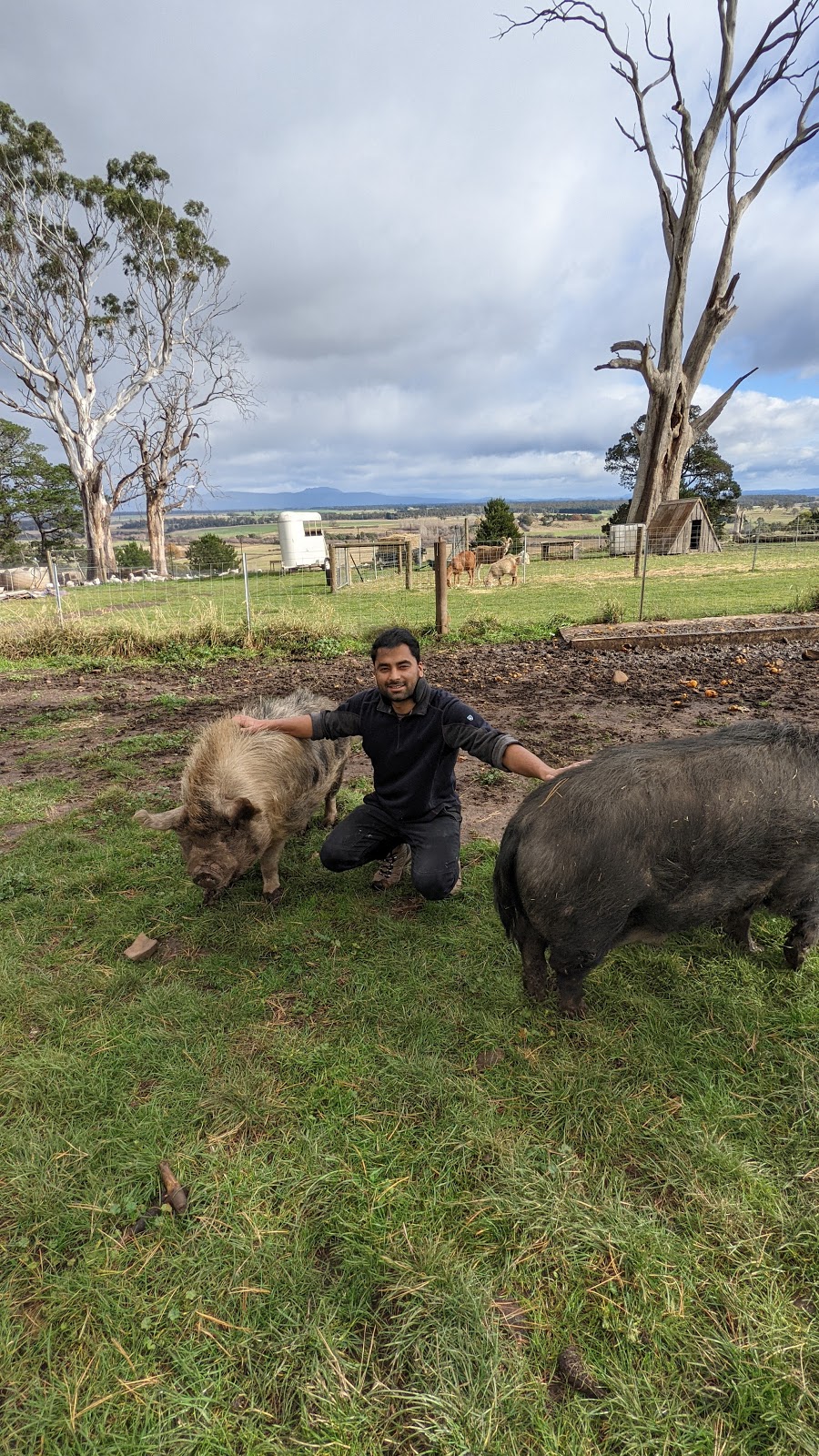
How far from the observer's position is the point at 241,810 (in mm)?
3523

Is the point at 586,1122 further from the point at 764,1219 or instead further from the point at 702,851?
the point at 702,851

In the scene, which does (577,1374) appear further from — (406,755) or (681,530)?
(681,530)

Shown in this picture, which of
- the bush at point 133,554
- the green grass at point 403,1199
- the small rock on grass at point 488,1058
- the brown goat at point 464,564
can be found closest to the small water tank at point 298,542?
the brown goat at point 464,564

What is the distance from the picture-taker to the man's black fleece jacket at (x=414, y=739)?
3578 mm

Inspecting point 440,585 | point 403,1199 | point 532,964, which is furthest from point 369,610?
point 403,1199

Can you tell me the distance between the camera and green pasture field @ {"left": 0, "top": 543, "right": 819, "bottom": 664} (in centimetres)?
1148

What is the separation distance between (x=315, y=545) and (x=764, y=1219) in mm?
33056

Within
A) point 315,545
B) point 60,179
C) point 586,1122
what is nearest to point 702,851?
point 586,1122

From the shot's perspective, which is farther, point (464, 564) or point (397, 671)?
point (464, 564)

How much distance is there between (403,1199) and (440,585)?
943 centimetres

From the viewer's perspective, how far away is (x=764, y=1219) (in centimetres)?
206

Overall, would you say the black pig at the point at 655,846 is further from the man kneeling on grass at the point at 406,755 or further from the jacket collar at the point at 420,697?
the jacket collar at the point at 420,697

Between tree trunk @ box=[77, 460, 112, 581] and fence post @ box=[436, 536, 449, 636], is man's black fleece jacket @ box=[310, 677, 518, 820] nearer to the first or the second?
fence post @ box=[436, 536, 449, 636]

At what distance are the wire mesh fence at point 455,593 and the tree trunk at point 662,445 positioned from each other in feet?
6.62
